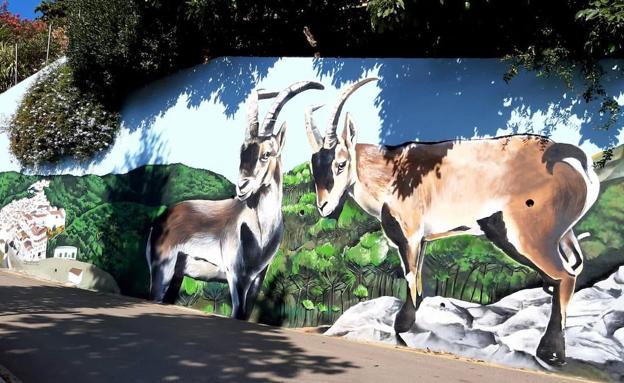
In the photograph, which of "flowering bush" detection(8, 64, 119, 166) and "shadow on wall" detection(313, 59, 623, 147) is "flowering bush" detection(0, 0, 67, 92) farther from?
"shadow on wall" detection(313, 59, 623, 147)

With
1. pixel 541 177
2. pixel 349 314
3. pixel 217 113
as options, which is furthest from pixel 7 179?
pixel 541 177

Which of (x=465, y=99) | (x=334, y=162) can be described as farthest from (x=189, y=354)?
(x=465, y=99)

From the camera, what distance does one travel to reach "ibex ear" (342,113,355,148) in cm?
924

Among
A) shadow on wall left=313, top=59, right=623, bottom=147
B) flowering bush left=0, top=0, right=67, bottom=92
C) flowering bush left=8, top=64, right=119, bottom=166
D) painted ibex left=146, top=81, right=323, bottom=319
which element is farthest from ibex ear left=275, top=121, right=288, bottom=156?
flowering bush left=0, top=0, right=67, bottom=92

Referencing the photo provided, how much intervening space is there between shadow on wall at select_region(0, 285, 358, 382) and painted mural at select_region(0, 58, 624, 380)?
3.98 ft

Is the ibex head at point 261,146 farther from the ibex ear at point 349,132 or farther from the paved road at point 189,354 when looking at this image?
the paved road at point 189,354

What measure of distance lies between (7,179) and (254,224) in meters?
10.0

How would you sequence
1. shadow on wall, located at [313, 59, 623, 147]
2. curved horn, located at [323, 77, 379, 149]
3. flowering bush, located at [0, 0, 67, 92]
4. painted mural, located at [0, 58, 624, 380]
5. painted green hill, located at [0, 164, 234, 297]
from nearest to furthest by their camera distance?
1. painted mural, located at [0, 58, 624, 380]
2. shadow on wall, located at [313, 59, 623, 147]
3. curved horn, located at [323, 77, 379, 149]
4. painted green hill, located at [0, 164, 234, 297]
5. flowering bush, located at [0, 0, 67, 92]

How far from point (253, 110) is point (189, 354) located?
15.4 feet

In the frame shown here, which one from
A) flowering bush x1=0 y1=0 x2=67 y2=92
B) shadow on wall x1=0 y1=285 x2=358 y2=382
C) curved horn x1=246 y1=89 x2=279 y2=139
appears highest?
flowering bush x1=0 y1=0 x2=67 y2=92

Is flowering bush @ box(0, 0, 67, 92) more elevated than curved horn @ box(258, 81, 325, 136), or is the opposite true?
flowering bush @ box(0, 0, 67, 92)

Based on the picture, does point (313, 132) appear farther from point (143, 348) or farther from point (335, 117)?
point (143, 348)

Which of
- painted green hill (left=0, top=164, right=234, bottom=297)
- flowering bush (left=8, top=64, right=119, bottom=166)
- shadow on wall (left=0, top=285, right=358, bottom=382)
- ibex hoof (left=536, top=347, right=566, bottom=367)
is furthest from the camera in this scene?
flowering bush (left=8, top=64, right=119, bottom=166)

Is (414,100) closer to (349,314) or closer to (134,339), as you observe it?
(349,314)
